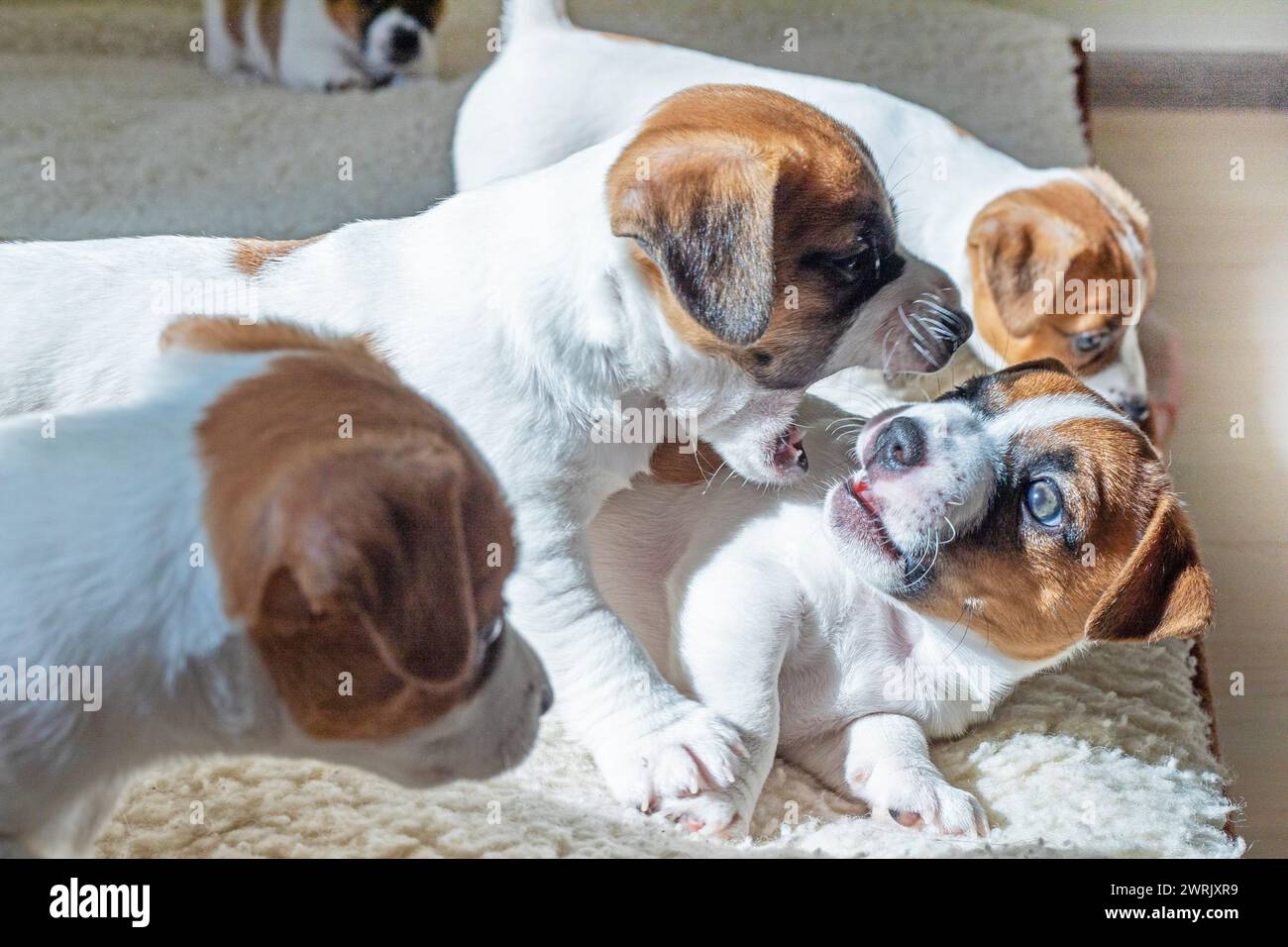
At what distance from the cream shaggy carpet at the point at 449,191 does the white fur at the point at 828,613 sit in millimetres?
58

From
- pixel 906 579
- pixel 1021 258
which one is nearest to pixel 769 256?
pixel 906 579

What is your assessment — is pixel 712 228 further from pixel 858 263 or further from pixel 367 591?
pixel 367 591

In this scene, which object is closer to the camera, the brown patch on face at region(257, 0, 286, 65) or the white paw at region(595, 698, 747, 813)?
the white paw at region(595, 698, 747, 813)

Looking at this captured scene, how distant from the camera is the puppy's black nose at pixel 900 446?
1.46 metres

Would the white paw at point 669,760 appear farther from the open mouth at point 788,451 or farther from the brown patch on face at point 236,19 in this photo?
the brown patch on face at point 236,19

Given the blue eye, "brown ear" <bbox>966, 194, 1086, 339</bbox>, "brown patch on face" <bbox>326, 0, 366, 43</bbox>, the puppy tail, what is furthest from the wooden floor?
"brown patch on face" <bbox>326, 0, 366, 43</bbox>

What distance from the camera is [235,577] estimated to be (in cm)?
92

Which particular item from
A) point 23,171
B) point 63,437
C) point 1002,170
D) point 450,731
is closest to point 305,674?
point 450,731

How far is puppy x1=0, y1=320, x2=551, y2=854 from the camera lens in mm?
911

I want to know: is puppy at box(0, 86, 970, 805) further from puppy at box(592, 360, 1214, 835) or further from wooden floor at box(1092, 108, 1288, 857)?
wooden floor at box(1092, 108, 1288, 857)

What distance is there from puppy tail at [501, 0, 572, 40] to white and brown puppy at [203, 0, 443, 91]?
6.8 inches

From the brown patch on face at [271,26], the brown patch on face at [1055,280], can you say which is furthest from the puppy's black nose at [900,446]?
the brown patch on face at [271,26]
